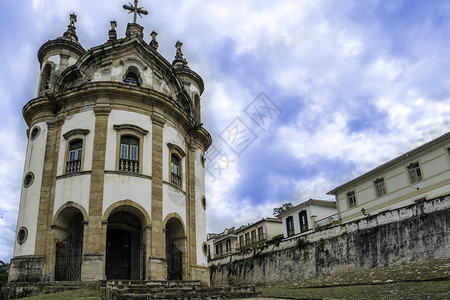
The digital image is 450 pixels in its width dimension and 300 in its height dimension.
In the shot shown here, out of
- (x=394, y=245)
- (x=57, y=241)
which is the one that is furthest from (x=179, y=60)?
(x=394, y=245)

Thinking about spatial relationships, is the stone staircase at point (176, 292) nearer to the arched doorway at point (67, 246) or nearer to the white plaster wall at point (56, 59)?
the arched doorway at point (67, 246)

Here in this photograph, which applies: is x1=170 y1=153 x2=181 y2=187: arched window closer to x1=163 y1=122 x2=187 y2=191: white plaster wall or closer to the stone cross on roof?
x1=163 y1=122 x2=187 y2=191: white plaster wall

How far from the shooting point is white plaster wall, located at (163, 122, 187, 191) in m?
16.6

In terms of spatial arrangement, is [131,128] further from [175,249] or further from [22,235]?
[22,235]

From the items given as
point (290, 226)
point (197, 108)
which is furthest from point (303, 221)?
point (197, 108)

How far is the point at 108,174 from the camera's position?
15.0 metres

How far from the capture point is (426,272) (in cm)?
1153

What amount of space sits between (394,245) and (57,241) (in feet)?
44.8

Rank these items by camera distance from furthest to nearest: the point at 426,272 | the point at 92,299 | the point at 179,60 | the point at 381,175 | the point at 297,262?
the point at 381,175
the point at 179,60
the point at 297,262
the point at 426,272
the point at 92,299

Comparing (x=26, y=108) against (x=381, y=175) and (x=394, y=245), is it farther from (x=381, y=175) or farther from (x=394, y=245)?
(x=381, y=175)

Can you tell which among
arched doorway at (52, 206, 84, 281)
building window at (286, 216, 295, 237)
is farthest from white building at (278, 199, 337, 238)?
arched doorway at (52, 206, 84, 281)

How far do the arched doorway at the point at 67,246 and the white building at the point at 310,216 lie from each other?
70.6 ft

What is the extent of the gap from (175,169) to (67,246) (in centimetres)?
557

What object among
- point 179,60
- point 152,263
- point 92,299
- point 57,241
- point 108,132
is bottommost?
point 92,299
